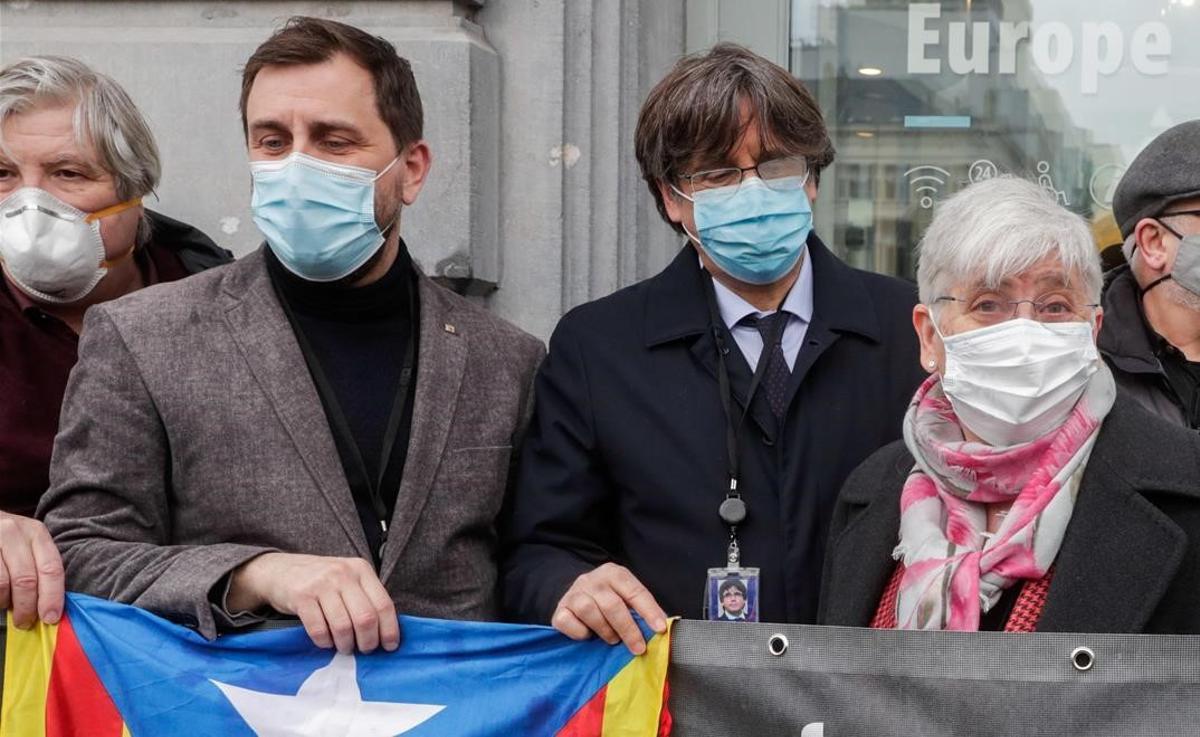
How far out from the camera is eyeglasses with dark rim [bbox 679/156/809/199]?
3.34 meters

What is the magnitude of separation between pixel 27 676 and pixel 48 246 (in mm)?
1003

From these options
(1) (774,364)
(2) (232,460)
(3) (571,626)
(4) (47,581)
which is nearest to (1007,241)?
(1) (774,364)

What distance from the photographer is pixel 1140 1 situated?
4.98m

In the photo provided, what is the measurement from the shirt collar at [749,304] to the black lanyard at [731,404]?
0.05 feet

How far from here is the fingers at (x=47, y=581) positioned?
2.86 metres

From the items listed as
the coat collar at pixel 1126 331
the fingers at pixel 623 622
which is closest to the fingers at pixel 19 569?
the fingers at pixel 623 622

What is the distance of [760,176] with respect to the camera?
3350 millimetres

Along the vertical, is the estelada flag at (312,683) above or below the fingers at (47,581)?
below

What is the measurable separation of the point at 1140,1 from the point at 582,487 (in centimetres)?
268

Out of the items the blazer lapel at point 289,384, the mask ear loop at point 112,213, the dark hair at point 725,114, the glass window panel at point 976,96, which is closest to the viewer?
the blazer lapel at point 289,384

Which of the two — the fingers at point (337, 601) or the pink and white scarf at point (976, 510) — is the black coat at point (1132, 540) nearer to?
the pink and white scarf at point (976, 510)

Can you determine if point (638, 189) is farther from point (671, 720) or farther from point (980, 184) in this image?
point (671, 720)

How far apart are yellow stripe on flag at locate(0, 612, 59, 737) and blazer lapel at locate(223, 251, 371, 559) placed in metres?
0.52

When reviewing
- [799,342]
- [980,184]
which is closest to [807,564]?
[799,342]
